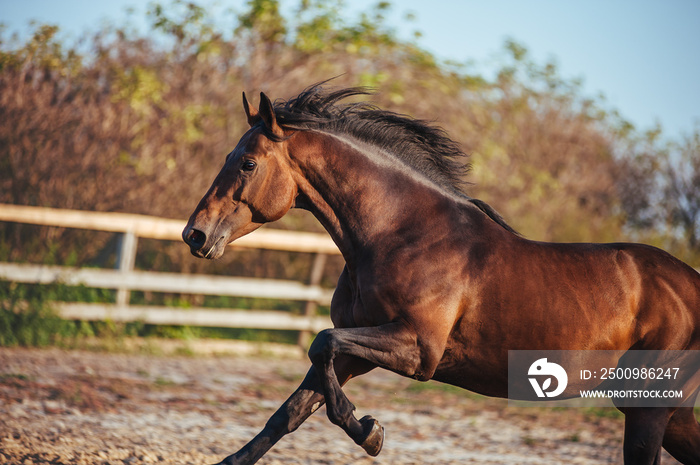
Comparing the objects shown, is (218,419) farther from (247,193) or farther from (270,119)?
(270,119)

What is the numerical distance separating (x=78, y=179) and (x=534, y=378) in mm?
6757

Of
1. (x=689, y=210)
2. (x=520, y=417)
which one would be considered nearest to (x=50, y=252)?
(x=520, y=417)

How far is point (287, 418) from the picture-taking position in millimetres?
3459

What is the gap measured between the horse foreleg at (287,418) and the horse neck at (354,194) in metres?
0.62

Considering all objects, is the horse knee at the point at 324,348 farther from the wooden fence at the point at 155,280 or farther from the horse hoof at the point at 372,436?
the wooden fence at the point at 155,280

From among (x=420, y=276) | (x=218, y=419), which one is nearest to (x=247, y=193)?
(x=420, y=276)

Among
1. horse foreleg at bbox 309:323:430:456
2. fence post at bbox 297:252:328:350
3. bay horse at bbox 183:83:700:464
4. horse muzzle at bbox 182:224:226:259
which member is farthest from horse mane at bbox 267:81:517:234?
fence post at bbox 297:252:328:350

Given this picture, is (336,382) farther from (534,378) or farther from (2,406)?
(2,406)

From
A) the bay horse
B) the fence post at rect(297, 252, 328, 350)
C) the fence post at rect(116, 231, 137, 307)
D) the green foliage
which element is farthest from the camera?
the fence post at rect(297, 252, 328, 350)

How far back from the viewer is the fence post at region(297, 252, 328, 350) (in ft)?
31.6

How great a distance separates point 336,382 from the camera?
338 centimetres

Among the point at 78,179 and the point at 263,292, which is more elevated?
the point at 78,179

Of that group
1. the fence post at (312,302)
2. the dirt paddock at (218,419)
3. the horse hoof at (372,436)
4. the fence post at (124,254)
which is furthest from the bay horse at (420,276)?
the fence post at (312,302)

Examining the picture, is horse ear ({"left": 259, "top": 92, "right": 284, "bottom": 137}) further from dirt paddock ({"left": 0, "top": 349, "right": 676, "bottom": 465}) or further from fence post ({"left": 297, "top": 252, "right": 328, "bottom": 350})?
fence post ({"left": 297, "top": 252, "right": 328, "bottom": 350})
